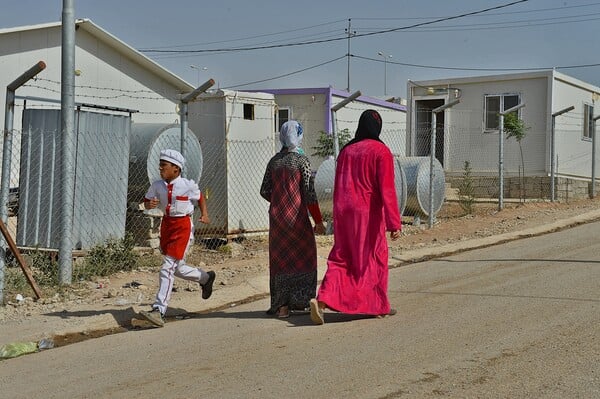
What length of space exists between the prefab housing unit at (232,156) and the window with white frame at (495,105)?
1055 centimetres

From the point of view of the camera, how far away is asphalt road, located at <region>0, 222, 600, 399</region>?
16.5 feet

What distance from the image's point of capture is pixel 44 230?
1066 cm

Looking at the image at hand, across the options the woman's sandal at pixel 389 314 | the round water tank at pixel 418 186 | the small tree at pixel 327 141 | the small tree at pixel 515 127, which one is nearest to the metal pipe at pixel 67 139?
the woman's sandal at pixel 389 314

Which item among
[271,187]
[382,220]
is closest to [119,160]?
[271,187]

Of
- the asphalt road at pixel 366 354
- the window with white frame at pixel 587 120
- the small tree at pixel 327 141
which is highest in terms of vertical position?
the window with white frame at pixel 587 120

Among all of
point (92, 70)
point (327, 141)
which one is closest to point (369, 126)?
point (92, 70)

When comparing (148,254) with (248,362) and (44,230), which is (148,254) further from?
(248,362)

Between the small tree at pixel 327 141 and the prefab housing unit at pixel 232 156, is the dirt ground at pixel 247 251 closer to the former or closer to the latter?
the prefab housing unit at pixel 232 156

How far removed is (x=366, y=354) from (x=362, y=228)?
149 cm

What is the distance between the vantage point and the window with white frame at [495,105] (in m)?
22.9

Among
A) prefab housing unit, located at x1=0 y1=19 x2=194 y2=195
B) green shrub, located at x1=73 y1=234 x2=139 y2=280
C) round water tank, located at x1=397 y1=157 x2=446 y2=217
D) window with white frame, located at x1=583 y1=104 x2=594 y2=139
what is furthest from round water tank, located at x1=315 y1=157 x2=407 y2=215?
window with white frame, located at x1=583 y1=104 x2=594 y2=139

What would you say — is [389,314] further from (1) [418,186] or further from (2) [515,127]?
(2) [515,127]

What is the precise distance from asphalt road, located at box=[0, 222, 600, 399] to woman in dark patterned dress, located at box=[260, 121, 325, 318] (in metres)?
0.24

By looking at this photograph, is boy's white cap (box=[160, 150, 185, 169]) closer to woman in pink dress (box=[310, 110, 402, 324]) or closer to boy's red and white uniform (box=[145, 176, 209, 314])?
boy's red and white uniform (box=[145, 176, 209, 314])
